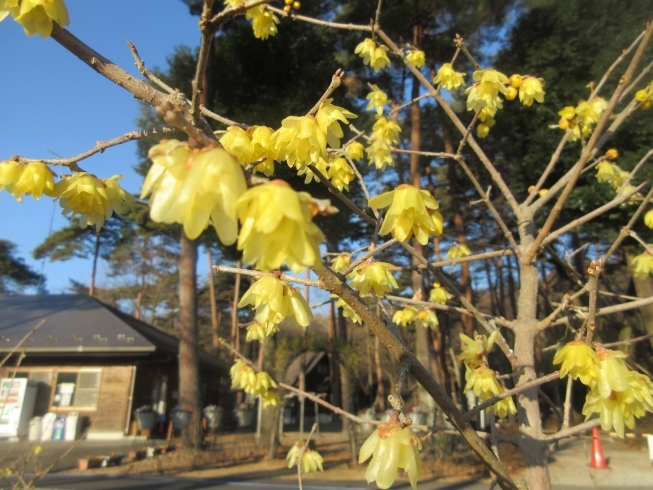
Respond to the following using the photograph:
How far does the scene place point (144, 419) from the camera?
11633mm

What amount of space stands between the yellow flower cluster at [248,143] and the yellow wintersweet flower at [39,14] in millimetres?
463

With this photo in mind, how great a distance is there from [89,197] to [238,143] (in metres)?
0.45

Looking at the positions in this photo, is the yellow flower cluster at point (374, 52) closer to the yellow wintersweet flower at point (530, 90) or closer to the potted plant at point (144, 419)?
the yellow wintersweet flower at point (530, 90)

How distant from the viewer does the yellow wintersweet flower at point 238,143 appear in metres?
1.25

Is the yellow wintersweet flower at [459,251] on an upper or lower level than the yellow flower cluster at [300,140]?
upper

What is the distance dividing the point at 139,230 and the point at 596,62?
64.6 feet

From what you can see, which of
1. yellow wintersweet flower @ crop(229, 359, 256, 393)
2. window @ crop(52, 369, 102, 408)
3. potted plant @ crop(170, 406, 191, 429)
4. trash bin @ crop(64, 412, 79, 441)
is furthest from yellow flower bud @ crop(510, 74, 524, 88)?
window @ crop(52, 369, 102, 408)

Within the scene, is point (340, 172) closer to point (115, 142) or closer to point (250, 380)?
point (115, 142)

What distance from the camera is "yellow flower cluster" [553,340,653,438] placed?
3.80ft

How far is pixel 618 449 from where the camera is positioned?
1073cm

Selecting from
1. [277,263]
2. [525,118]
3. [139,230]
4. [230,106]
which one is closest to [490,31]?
[525,118]

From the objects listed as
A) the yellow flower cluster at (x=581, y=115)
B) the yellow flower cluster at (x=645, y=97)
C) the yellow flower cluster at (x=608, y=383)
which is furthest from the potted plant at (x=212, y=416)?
the yellow flower cluster at (x=608, y=383)

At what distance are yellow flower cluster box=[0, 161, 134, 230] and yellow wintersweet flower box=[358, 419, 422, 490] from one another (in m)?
0.90

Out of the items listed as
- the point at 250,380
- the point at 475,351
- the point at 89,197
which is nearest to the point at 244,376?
the point at 250,380
